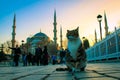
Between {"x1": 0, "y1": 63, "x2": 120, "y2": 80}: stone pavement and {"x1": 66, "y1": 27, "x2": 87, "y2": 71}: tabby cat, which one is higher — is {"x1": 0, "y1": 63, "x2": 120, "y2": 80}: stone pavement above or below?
below

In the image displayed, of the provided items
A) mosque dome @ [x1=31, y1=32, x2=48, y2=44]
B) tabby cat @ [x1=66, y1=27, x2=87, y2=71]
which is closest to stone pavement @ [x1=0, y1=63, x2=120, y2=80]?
tabby cat @ [x1=66, y1=27, x2=87, y2=71]

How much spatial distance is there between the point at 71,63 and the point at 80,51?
348 millimetres

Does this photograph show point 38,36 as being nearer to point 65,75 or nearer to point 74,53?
point 74,53

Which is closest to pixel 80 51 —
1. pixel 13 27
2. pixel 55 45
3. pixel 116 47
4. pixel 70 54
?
pixel 70 54

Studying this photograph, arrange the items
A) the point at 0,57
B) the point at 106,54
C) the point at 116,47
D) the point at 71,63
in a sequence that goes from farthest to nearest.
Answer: the point at 0,57 < the point at 106,54 < the point at 116,47 < the point at 71,63

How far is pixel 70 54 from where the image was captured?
463cm

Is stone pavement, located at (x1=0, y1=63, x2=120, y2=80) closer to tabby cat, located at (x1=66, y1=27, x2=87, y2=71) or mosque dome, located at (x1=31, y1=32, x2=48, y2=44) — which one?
tabby cat, located at (x1=66, y1=27, x2=87, y2=71)

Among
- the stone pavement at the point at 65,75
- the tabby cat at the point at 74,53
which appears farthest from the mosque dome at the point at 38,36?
the tabby cat at the point at 74,53

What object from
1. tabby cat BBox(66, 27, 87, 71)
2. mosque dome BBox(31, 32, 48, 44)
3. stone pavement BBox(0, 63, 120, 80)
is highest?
mosque dome BBox(31, 32, 48, 44)

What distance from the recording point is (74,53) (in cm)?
462

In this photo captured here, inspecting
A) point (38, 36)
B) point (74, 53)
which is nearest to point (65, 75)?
point (74, 53)

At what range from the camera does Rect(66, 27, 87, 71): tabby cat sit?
4.58 metres

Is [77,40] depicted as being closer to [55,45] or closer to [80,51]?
[80,51]

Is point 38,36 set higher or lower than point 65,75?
higher
